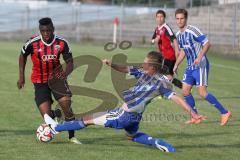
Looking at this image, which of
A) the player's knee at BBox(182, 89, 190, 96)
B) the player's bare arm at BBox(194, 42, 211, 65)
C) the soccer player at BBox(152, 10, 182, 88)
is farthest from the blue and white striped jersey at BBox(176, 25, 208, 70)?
the soccer player at BBox(152, 10, 182, 88)

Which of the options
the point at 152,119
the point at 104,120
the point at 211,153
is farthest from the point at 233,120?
the point at 104,120

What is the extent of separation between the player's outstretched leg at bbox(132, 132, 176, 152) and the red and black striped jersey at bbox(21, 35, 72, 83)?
1746mm

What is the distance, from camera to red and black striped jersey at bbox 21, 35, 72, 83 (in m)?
10.2

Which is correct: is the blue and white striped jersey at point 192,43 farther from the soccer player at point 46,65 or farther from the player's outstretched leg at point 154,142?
the player's outstretched leg at point 154,142

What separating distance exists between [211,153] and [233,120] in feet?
12.0

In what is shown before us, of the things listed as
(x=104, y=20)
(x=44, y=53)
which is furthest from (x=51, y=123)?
(x=104, y=20)

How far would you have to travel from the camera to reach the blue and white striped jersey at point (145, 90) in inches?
363

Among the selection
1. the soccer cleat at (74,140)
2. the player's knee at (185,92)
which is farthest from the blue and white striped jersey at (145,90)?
the player's knee at (185,92)

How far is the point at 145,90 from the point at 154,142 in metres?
0.78

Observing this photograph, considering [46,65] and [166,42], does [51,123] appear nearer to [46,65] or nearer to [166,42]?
[46,65]

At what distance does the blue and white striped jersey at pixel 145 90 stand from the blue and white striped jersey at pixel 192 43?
11.0ft

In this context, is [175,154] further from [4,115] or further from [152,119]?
[4,115]

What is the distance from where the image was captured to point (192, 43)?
12.8 metres

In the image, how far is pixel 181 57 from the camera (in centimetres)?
1334
